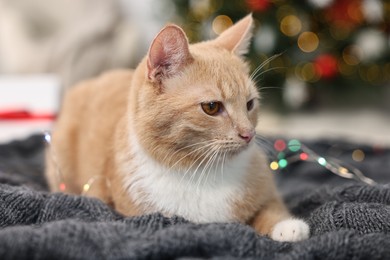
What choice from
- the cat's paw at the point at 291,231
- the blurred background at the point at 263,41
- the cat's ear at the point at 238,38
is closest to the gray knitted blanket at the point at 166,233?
the cat's paw at the point at 291,231

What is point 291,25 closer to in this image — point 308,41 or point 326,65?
point 308,41

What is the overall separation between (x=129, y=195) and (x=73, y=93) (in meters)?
0.58

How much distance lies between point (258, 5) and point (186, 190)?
1815 millimetres

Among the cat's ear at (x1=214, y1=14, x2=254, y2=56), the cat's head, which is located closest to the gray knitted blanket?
the cat's head

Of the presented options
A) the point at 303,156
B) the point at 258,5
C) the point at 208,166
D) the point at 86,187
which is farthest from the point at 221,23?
the point at 208,166

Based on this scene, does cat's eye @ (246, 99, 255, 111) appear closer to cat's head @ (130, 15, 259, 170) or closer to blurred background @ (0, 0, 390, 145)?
cat's head @ (130, 15, 259, 170)

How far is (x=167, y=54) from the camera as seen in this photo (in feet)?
3.33

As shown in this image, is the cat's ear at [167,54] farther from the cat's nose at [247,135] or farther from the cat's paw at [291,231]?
the cat's paw at [291,231]

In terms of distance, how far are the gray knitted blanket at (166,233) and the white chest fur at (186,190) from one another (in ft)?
0.26

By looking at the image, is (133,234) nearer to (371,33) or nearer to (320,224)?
(320,224)

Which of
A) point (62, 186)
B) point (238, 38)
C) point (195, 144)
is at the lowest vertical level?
point (62, 186)

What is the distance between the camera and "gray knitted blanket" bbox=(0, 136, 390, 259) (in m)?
Result: 0.81

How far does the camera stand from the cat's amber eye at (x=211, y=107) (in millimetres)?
1006

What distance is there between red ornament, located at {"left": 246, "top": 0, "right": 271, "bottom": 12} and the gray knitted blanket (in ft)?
5.39
